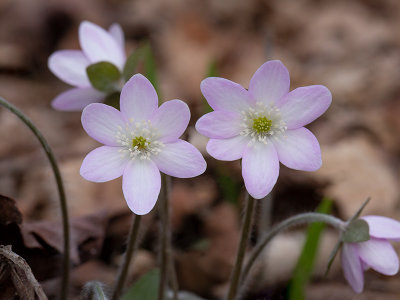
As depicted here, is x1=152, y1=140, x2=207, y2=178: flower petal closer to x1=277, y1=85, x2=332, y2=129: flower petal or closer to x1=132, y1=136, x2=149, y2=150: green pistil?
x1=132, y1=136, x2=149, y2=150: green pistil

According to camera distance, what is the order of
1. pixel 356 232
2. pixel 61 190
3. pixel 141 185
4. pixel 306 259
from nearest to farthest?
pixel 141 185 → pixel 356 232 → pixel 61 190 → pixel 306 259

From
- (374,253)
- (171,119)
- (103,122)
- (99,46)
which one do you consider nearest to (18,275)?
(103,122)

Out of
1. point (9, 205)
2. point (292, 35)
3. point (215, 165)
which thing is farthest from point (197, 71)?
point (9, 205)

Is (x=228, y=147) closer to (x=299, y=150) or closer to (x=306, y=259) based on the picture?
(x=299, y=150)

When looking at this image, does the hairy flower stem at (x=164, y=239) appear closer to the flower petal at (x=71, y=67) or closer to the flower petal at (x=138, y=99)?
the flower petal at (x=138, y=99)

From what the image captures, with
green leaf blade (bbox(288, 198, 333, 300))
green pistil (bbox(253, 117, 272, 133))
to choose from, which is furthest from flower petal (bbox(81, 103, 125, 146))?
green leaf blade (bbox(288, 198, 333, 300))

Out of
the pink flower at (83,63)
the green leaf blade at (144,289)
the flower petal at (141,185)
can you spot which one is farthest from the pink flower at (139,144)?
the green leaf blade at (144,289)
